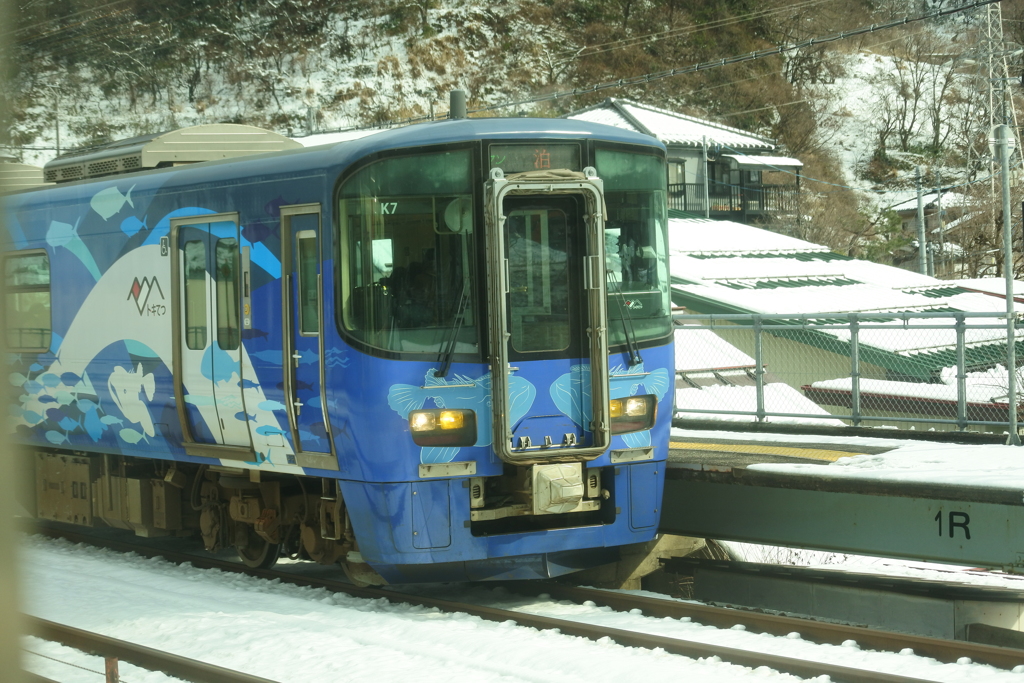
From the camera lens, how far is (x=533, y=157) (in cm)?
789

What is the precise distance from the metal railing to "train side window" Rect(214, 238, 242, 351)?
40.0m

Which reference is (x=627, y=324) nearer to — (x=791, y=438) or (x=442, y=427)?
(x=442, y=427)

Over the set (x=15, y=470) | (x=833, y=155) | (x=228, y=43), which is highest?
(x=228, y=43)

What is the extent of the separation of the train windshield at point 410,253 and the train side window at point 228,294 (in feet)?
4.35

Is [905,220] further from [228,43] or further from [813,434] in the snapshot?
[813,434]

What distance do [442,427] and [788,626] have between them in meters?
2.55

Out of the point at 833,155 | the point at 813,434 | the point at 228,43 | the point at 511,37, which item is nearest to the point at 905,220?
the point at 833,155

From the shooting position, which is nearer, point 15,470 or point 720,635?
point 15,470

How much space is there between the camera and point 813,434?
11.7 m

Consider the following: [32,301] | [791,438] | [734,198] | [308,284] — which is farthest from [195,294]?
[734,198]

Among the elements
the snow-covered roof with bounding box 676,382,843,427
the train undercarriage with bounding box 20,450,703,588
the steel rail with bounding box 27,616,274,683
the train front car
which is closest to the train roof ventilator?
the train undercarriage with bounding box 20,450,703,588

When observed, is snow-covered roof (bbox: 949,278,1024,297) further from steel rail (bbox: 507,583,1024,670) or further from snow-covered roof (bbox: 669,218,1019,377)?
steel rail (bbox: 507,583,1024,670)

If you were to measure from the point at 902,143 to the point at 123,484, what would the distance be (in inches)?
2771

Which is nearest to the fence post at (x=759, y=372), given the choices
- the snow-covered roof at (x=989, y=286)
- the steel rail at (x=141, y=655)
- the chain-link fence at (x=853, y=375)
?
the chain-link fence at (x=853, y=375)
